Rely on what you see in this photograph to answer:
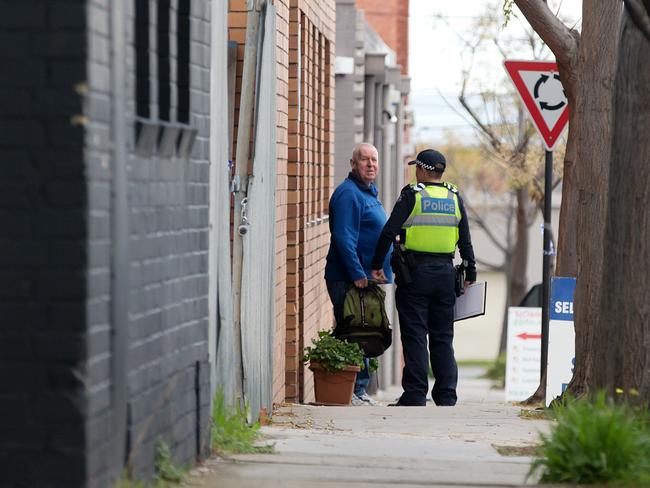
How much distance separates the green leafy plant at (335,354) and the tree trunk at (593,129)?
1.72 metres

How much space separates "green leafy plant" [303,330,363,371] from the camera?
11.1m

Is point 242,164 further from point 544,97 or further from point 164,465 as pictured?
point 544,97

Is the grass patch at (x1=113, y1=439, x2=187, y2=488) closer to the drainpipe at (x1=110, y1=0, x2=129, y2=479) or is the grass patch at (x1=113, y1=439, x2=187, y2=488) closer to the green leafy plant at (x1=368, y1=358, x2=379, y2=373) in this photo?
the drainpipe at (x1=110, y1=0, x2=129, y2=479)

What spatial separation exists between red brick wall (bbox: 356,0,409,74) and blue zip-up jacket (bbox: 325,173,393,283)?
23.9 meters

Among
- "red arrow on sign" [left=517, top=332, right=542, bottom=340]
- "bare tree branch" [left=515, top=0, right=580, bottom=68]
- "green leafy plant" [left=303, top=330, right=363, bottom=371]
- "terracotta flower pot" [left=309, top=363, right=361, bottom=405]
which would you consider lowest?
"red arrow on sign" [left=517, top=332, right=542, bottom=340]

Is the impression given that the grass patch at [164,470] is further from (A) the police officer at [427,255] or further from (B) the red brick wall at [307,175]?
(B) the red brick wall at [307,175]

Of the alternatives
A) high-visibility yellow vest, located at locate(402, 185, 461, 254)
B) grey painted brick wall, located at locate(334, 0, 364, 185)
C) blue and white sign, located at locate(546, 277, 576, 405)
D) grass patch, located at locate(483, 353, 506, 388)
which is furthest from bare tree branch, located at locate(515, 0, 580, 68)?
grass patch, located at locate(483, 353, 506, 388)

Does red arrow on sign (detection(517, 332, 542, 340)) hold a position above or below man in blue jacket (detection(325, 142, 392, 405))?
below

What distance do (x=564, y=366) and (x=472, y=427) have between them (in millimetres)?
2298

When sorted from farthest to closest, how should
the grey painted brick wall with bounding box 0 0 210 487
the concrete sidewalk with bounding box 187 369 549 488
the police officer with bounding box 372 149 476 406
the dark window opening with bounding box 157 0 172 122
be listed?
the police officer with bounding box 372 149 476 406 → the concrete sidewalk with bounding box 187 369 549 488 → the dark window opening with bounding box 157 0 172 122 → the grey painted brick wall with bounding box 0 0 210 487

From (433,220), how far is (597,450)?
4545mm

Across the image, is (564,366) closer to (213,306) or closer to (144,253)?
(213,306)

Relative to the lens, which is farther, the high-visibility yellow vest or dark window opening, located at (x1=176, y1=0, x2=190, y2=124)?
the high-visibility yellow vest

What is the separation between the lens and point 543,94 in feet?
40.5
